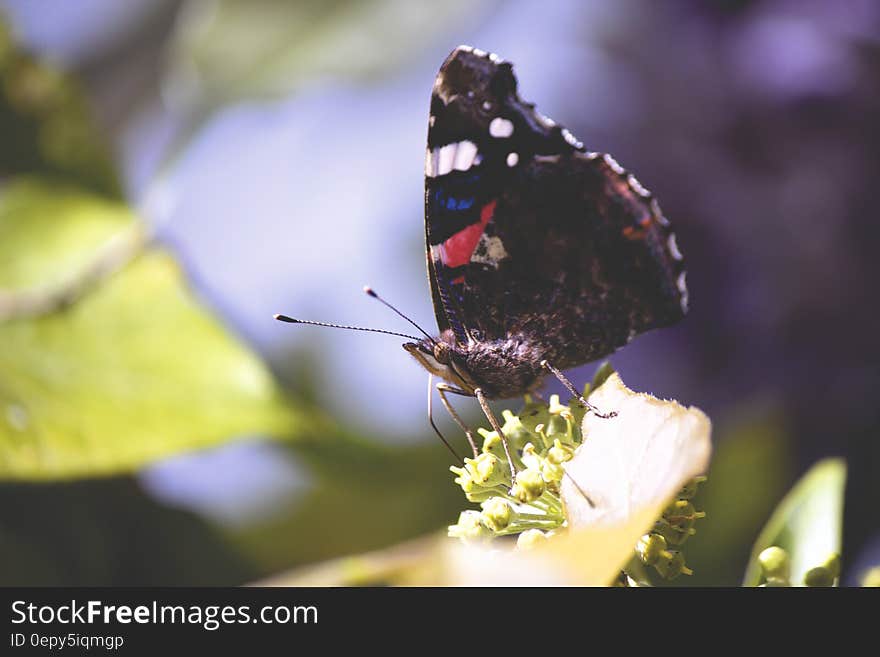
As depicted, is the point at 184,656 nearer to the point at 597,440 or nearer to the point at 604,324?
the point at 597,440

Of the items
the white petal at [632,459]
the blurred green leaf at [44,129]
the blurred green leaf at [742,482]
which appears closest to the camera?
the white petal at [632,459]

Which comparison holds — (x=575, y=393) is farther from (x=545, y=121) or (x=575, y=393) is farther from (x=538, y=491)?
(x=545, y=121)

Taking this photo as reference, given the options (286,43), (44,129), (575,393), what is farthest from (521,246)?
(44,129)

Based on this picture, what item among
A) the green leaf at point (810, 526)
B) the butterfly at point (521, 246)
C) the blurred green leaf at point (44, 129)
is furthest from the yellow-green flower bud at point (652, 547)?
the blurred green leaf at point (44, 129)

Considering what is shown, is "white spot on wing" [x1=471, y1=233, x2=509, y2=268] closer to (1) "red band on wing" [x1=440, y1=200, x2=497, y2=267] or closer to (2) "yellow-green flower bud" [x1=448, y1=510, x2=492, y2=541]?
(1) "red band on wing" [x1=440, y1=200, x2=497, y2=267]

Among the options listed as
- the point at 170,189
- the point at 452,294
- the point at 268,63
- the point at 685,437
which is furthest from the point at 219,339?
the point at 685,437

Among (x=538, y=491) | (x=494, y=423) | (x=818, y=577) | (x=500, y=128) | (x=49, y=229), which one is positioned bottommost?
(x=818, y=577)

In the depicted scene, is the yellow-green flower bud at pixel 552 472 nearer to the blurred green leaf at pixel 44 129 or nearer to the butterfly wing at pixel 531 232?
the butterfly wing at pixel 531 232
